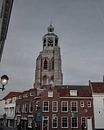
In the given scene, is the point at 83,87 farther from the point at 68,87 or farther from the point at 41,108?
the point at 41,108

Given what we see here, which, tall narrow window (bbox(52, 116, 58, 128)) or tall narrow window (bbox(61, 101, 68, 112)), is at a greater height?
tall narrow window (bbox(61, 101, 68, 112))

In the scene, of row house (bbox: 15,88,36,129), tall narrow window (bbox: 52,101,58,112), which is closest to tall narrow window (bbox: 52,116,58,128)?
tall narrow window (bbox: 52,101,58,112)

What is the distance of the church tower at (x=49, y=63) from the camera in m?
85.5

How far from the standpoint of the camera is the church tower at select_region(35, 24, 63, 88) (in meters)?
85.5

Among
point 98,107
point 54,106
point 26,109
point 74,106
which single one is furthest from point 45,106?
point 98,107

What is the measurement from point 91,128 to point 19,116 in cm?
1982

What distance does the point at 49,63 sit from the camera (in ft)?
298

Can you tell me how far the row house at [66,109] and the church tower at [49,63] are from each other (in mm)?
35682

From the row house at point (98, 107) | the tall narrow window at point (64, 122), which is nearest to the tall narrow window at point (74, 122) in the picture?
the tall narrow window at point (64, 122)

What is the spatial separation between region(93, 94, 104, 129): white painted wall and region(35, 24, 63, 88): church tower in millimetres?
37436

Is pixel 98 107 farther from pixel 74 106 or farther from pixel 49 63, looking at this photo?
pixel 49 63

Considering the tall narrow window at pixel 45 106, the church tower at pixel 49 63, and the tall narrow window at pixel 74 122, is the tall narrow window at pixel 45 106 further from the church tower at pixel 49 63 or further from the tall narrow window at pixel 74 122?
the church tower at pixel 49 63

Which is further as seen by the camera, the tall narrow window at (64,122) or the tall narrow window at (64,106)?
the tall narrow window at (64,106)

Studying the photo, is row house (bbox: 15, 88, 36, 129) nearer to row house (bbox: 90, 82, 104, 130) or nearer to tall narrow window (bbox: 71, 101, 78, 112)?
tall narrow window (bbox: 71, 101, 78, 112)
